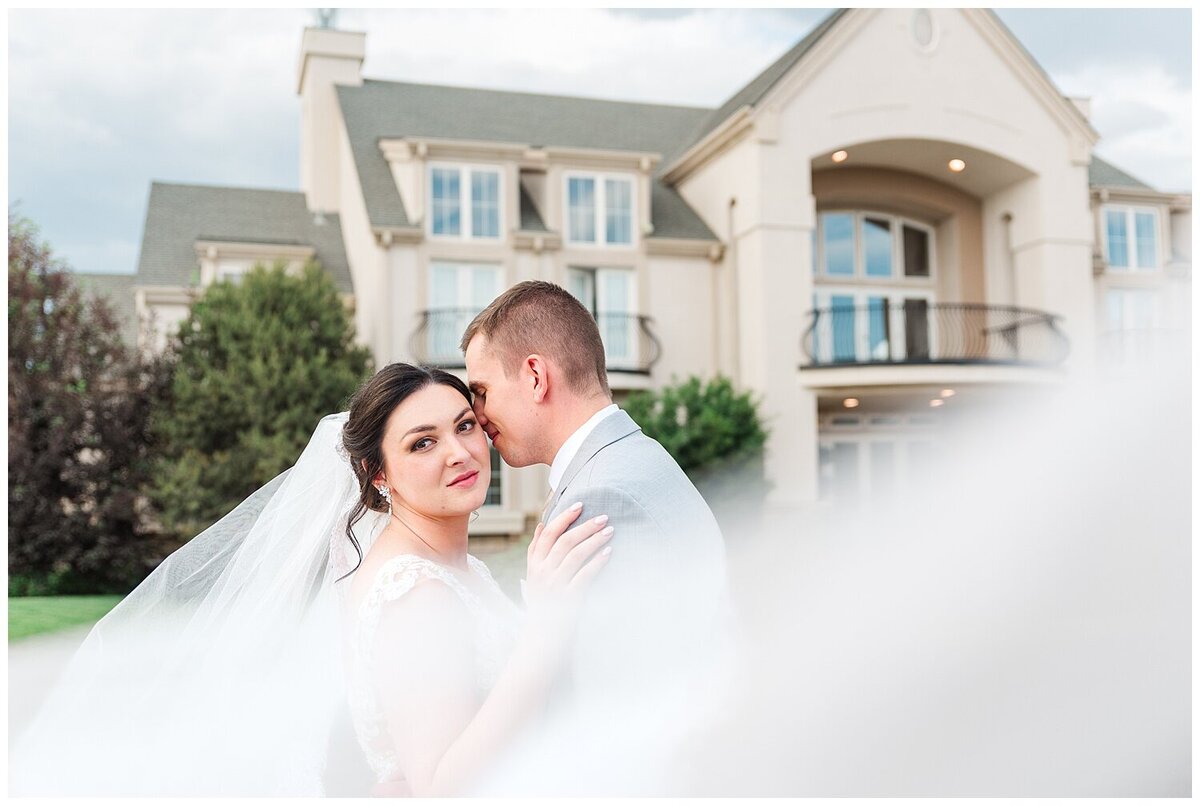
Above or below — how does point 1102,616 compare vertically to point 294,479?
below

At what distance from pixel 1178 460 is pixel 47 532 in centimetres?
2381

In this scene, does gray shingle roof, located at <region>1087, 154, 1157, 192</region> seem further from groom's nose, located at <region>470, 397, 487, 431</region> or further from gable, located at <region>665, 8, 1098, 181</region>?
groom's nose, located at <region>470, 397, 487, 431</region>

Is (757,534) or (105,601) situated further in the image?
(757,534)

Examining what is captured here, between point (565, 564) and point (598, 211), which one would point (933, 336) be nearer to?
point (598, 211)

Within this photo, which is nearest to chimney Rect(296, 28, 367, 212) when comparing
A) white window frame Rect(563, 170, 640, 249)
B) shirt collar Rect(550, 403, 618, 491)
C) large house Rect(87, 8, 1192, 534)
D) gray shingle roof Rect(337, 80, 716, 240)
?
large house Rect(87, 8, 1192, 534)

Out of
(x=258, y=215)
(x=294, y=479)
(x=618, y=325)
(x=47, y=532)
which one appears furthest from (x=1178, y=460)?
(x=294, y=479)

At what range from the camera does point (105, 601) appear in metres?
16.3

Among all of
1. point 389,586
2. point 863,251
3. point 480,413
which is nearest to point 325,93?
point 863,251

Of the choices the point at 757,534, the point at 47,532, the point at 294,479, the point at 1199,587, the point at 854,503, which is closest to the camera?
the point at 294,479

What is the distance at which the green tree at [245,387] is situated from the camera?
60.7ft

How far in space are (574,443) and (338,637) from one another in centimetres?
122

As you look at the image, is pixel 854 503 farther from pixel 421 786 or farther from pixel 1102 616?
pixel 421 786

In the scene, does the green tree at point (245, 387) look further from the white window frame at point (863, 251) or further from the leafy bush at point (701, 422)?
the white window frame at point (863, 251)

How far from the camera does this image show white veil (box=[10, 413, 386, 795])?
11.8 feet
